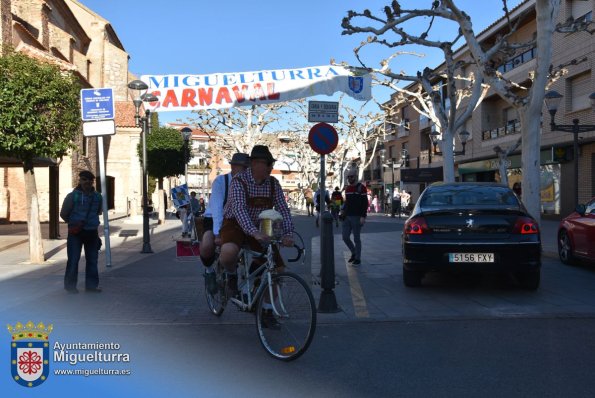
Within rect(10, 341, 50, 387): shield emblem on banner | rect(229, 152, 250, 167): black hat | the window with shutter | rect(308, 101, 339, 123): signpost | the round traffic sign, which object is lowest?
rect(10, 341, 50, 387): shield emblem on banner

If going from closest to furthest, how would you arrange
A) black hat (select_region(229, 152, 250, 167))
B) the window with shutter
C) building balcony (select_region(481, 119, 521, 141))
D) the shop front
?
black hat (select_region(229, 152, 250, 167)), the window with shutter, the shop front, building balcony (select_region(481, 119, 521, 141))

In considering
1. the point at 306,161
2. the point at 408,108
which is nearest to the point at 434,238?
the point at 408,108

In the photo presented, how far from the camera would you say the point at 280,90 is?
38.5 feet

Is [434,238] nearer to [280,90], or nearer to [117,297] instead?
[117,297]

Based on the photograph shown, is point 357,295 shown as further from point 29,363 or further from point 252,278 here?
point 29,363

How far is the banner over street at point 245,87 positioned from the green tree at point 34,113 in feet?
6.00

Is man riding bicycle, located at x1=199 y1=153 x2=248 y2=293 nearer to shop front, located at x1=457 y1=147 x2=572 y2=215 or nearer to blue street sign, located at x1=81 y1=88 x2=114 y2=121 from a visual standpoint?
blue street sign, located at x1=81 y1=88 x2=114 y2=121

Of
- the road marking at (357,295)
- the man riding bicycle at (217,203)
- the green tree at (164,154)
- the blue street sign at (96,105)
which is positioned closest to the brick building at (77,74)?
the green tree at (164,154)

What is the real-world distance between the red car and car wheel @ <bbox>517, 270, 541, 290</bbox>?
2.15 metres

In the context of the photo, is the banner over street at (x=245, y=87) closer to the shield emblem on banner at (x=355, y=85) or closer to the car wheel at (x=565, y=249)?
the shield emblem on banner at (x=355, y=85)

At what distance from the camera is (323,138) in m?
7.83

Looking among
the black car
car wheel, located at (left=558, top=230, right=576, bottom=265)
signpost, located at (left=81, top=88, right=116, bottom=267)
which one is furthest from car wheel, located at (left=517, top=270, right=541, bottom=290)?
signpost, located at (left=81, top=88, right=116, bottom=267)

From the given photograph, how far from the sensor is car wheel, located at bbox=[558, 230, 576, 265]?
9.80m

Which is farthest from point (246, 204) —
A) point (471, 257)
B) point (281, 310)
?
point (471, 257)
